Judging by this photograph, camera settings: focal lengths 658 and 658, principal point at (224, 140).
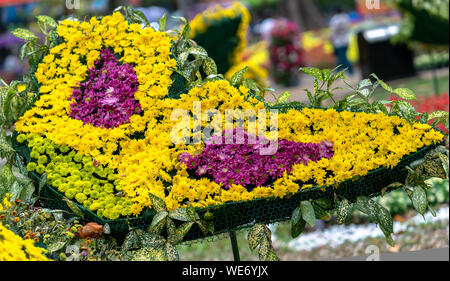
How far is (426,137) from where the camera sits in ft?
10.9

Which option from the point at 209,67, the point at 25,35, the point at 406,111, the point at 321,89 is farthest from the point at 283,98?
the point at 25,35

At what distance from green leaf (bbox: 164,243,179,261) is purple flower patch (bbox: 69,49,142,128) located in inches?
Answer: 33.5

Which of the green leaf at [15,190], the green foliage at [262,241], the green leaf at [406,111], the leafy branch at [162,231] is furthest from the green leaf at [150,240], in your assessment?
the green leaf at [406,111]

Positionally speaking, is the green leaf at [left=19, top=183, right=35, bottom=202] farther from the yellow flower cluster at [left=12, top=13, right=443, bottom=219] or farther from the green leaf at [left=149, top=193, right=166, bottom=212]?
the green leaf at [left=149, top=193, right=166, bottom=212]

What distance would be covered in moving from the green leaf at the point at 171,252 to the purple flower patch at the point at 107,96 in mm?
851

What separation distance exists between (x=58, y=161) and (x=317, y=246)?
3279mm

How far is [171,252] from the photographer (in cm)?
297

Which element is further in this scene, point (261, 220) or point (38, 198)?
point (38, 198)

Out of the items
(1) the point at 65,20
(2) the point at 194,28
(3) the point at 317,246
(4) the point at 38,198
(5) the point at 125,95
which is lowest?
(3) the point at 317,246

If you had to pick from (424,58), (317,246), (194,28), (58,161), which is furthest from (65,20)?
(424,58)

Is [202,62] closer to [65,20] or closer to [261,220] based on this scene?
[65,20]

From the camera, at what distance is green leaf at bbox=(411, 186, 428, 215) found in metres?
3.23

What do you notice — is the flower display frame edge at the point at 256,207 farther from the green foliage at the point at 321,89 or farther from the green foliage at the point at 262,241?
the green foliage at the point at 321,89

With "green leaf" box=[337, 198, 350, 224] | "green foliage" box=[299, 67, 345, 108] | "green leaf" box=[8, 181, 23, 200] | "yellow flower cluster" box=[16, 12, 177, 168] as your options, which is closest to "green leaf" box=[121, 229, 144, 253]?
"yellow flower cluster" box=[16, 12, 177, 168]
